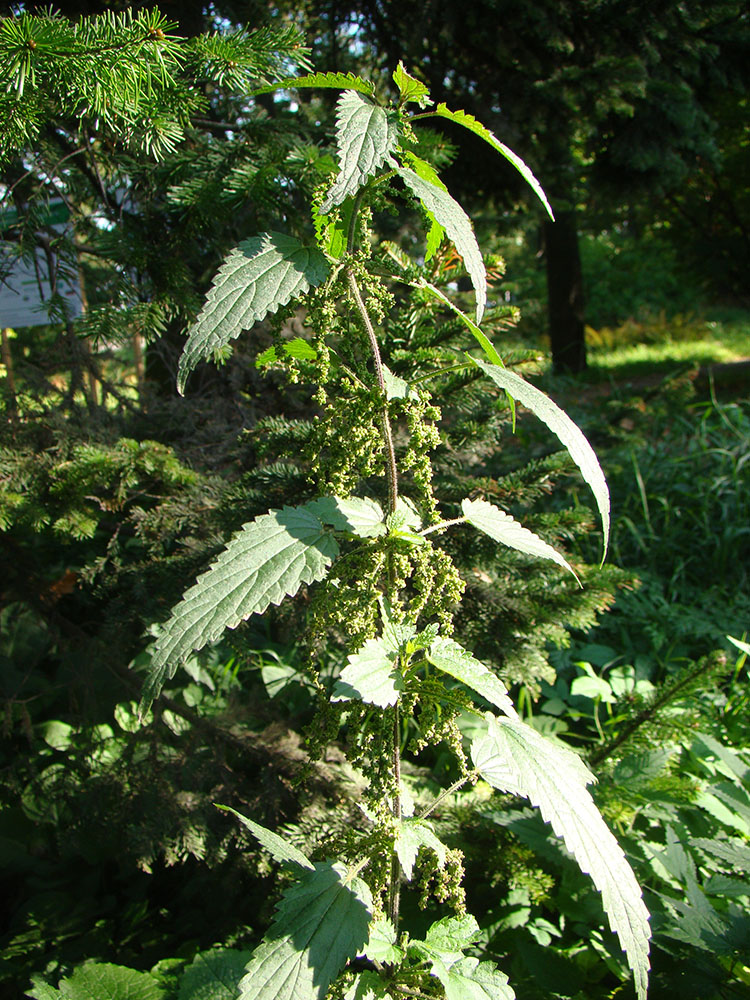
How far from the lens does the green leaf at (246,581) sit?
0.89 meters

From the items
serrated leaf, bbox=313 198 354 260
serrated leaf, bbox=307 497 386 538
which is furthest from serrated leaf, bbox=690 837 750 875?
serrated leaf, bbox=313 198 354 260

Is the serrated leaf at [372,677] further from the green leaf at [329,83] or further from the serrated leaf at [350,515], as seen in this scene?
the green leaf at [329,83]

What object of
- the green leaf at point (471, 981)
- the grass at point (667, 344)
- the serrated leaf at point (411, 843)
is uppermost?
the serrated leaf at point (411, 843)

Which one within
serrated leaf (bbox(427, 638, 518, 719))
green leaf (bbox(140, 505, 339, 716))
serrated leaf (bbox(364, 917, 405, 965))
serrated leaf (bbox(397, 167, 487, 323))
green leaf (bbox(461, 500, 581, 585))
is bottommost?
serrated leaf (bbox(364, 917, 405, 965))

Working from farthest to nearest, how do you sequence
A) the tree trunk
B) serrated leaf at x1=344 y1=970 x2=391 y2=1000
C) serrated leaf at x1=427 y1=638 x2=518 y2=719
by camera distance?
the tree trunk
serrated leaf at x1=344 y1=970 x2=391 y2=1000
serrated leaf at x1=427 y1=638 x2=518 y2=719

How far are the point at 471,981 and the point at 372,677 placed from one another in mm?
498

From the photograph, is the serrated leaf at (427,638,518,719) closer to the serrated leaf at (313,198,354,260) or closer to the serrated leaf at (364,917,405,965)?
the serrated leaf at (364,917,405,965)

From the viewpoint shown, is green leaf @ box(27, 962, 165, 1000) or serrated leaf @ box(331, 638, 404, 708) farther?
green leaf @ box(27, 962, 165, 1000)

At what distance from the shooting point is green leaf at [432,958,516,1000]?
3.40 ft

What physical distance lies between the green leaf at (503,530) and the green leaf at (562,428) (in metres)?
0.16

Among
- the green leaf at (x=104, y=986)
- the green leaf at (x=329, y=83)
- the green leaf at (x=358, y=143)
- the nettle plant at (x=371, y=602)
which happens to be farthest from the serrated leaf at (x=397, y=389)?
the green leaf at (x=104, y=986)

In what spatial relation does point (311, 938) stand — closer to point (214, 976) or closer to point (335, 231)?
point (214, 976)

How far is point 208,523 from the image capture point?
188 cm

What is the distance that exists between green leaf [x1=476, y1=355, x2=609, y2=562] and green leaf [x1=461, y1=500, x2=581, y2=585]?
0.52ft
